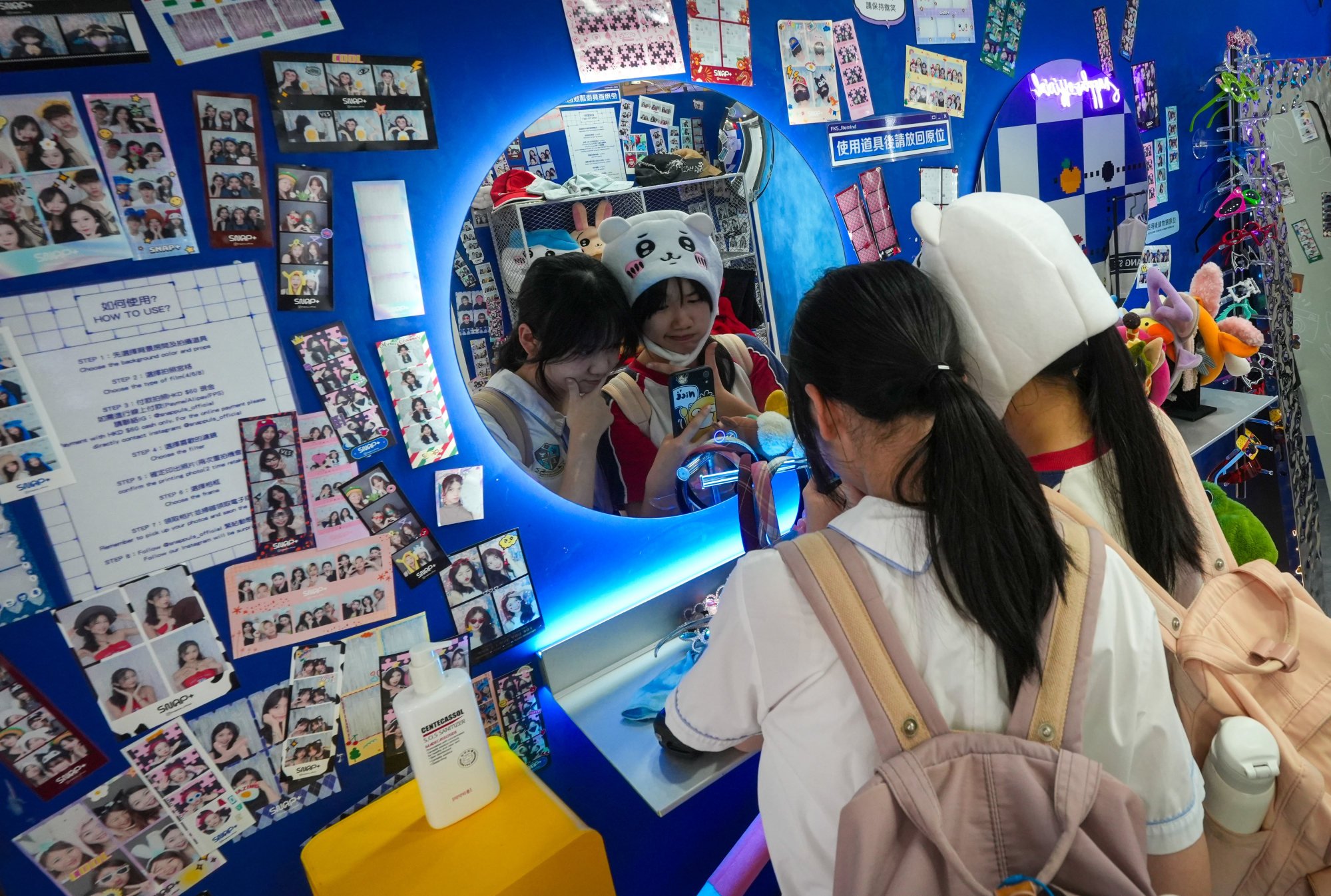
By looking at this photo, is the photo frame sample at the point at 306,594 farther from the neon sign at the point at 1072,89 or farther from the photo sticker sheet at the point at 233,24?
the neon sign at the point at 1072,89

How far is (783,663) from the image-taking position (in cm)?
77

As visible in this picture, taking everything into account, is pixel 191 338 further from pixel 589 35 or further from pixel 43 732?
pixel 589 35

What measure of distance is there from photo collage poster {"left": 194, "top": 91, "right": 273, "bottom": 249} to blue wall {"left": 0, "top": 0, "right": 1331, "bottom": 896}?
0.01 meters

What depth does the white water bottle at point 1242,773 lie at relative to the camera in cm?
82

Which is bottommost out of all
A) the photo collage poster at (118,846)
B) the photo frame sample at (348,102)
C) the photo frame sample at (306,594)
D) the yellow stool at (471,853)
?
the yellow stool at (471,853)

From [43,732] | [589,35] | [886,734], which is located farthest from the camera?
[589,35]

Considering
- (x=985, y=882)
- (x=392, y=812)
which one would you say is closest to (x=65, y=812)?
(x=392, y=812)

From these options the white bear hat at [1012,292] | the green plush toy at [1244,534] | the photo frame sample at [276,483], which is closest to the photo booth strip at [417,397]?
the photo frame sample at [276,483]

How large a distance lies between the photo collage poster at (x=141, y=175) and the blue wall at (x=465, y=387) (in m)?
0.01

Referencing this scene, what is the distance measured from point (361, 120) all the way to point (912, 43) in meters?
1.25

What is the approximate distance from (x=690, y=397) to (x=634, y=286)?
0.25m

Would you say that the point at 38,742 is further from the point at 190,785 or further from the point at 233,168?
the point at 233,168

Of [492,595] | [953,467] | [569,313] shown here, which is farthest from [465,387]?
[953,467]

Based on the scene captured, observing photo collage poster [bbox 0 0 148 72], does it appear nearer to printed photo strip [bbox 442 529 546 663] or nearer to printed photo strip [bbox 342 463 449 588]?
printed photo strip [bbox 342 463 449 588]
